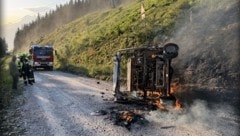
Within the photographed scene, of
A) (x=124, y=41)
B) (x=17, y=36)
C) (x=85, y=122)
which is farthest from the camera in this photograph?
(x=17, y=36)

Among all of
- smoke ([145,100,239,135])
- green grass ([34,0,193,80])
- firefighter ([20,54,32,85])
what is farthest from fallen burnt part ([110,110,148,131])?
green grass ([34,0,193,80])

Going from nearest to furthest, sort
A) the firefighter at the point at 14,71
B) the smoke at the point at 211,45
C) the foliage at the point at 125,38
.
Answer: the smoke at the point at 211,45
the firefighter at the point at 14,71
the foliage at the point at 125,38

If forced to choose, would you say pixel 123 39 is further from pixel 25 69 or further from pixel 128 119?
pixel 128 119

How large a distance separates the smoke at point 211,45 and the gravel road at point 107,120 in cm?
324

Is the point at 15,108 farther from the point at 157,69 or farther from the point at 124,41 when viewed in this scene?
the point at 124,41

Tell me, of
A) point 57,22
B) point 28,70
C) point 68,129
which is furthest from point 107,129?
point 57,22

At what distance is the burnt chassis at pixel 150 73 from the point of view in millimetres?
13711

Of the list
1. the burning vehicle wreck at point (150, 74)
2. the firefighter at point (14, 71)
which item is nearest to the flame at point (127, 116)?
the burning vehicle wreck at point (150, 74)

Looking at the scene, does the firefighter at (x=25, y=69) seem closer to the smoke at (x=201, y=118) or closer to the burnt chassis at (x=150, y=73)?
the burnt chassis at (x=150, y=73)

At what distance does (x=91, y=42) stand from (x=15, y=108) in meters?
27.8

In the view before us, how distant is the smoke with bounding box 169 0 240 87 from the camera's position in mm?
18797

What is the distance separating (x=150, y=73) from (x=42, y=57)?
26.9 metres

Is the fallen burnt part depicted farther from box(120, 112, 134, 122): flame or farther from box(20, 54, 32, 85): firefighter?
box(20, 54, 32, 85): firefighter

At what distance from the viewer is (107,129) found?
1205 centimetres
